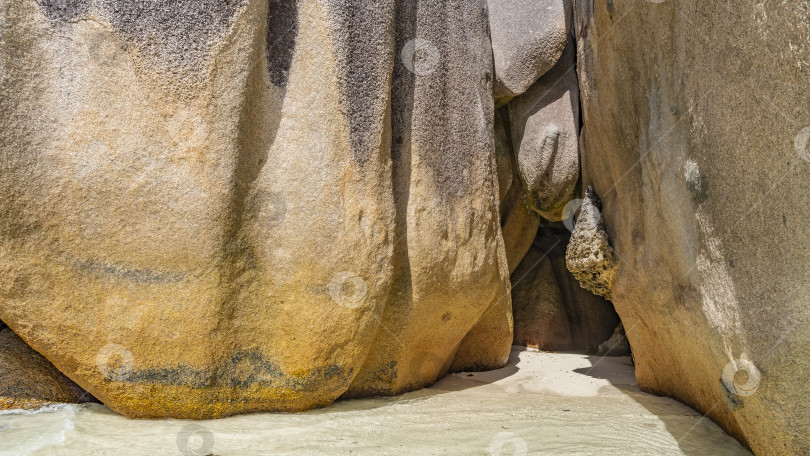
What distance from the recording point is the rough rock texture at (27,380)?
2.13 metres

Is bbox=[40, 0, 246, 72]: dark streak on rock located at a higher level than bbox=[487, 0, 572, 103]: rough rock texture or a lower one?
lower

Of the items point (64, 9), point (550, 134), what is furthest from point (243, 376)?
point (550, 134)

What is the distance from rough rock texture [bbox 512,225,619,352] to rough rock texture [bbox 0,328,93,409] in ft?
10.1

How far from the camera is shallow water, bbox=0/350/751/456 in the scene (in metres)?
1.79

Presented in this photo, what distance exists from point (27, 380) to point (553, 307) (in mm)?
3425

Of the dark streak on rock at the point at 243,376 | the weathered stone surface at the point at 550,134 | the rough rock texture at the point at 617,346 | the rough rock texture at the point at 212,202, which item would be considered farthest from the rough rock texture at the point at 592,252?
the dark streak on rock at the point at 243,376

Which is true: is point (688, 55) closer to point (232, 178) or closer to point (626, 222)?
point (626, 222)

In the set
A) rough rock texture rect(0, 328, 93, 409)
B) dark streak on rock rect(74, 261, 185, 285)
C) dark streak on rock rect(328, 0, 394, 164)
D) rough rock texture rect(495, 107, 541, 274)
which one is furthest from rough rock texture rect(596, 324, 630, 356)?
rough rock texture rect(0, 328, 93, 409)

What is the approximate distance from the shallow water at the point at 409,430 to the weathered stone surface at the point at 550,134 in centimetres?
144

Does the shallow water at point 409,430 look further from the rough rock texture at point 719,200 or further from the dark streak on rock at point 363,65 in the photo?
the dark streak on rock at point 363,65

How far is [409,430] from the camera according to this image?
2031 mm

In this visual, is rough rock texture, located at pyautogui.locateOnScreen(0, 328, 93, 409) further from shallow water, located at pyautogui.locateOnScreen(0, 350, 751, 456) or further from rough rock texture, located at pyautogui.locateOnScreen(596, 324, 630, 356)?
→ rough rock texture, located at pyautogui.locateOnScreen(596, 324, 630, 356)

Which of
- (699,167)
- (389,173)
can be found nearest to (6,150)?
(389,173)

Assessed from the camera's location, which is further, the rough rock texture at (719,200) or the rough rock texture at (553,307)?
the rough rock texture at (553,307)
